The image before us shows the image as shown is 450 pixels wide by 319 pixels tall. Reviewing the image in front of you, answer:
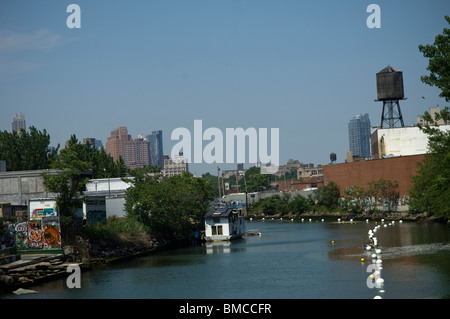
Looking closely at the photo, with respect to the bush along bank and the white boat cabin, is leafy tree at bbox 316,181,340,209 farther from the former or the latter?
the white boat cabin

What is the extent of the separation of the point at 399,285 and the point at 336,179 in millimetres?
85574

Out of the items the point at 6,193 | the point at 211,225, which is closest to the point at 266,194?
the point at 211,225

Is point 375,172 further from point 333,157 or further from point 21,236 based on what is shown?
point 21,236

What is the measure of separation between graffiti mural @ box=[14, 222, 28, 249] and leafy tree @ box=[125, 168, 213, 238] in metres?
23.7

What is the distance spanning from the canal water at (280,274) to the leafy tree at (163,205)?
7.42 meters

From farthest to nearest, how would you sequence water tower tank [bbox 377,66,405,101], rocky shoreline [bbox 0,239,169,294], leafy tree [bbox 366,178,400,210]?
water tower tank [bbox 377,66,405,101], leafy tree [bbox 366,178,400,210], rocky shoreline [bbox 0,239,169,294]

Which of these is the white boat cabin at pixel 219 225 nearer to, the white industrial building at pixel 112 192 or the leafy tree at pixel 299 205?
the white industrial building at pixel 112 192

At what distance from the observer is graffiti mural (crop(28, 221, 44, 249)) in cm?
4750

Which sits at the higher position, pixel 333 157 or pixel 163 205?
pixel 333 157

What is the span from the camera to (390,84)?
381ft

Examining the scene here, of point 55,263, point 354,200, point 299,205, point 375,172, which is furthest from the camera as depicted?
point 299,205

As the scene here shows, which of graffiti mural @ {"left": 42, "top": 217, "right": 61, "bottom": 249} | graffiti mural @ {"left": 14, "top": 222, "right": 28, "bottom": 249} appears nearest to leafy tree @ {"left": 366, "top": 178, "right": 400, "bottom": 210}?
graffiti mural @ {"left": 42, "top": 217, "right": 61, "bottom": 249}

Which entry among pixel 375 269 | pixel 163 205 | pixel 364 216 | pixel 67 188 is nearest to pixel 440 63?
pixel 375 269

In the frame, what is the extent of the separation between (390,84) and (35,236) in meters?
85.8
